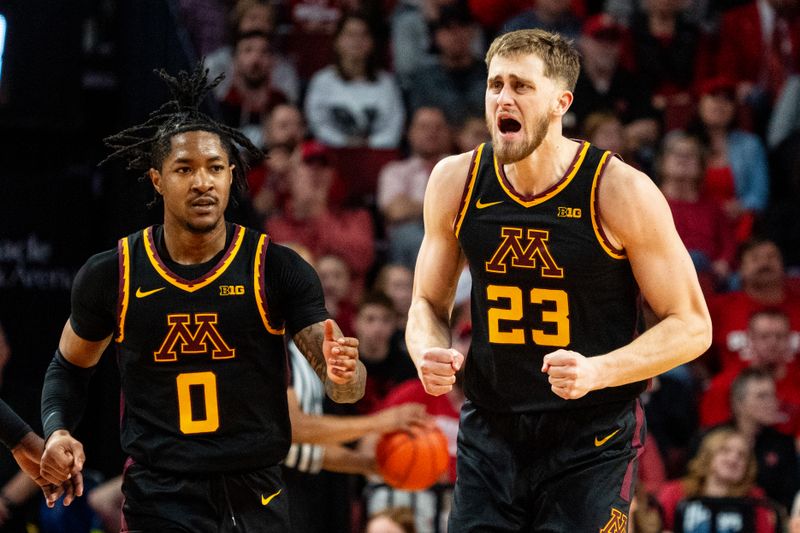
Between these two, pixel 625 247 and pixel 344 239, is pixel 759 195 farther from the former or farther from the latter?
pixel 625 247

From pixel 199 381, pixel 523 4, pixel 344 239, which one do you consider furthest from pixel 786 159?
pixel 199 381

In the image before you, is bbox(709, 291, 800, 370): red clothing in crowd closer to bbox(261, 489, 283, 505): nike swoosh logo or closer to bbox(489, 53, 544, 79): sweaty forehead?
bbox(489, 53, 544, 79): sweaty forehead

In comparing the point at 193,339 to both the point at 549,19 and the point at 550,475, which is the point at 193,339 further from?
the point at 549,19

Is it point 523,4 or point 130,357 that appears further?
point 523,4

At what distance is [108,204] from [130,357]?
3.90 metres

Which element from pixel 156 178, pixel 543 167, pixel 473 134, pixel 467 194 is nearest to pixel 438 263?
pixel 467 194

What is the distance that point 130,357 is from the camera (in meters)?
4.83

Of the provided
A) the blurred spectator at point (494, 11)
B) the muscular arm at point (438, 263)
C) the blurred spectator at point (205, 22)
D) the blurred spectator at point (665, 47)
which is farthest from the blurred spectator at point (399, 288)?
the muscular arm at point (438, 263)

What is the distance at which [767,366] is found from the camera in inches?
342

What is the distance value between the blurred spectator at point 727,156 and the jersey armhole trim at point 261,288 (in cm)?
560

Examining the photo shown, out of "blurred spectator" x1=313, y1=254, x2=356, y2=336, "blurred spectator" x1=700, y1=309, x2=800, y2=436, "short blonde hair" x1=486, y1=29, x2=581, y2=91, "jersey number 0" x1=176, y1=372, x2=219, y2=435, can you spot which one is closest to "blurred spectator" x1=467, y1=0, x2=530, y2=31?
"blurred spectator" x1=313, y1=254, x2=356, y2=336

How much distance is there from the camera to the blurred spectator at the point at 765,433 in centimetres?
798

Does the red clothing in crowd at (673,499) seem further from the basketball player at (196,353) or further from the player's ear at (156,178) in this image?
the player's ear at (156,178)

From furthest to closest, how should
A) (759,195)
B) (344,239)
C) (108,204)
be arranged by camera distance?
(759,195), (344,239), (108,204)
